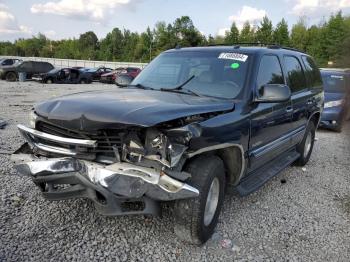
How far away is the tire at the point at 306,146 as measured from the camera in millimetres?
6375

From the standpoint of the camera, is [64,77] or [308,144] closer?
[308,144]

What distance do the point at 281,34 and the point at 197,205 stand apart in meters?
73.4

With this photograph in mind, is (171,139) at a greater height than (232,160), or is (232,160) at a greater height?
(171,139)

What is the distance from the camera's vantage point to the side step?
13.4ft

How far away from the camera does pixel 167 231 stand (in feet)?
12.3

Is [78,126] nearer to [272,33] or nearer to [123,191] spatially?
[123,191]

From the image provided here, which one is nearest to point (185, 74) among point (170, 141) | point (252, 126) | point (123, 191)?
point (252, 126)

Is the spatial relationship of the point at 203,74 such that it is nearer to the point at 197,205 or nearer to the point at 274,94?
the point at 274,94

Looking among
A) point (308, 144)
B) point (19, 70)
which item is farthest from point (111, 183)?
point (19, 70)

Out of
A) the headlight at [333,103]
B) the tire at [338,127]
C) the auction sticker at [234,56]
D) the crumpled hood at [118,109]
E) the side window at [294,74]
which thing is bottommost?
the tire at [338,127]

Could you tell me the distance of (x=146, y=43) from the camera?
290 ft

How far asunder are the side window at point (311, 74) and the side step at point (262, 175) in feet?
4.37

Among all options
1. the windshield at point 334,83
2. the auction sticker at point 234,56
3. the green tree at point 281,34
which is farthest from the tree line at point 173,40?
the auction sticker at point 234,56

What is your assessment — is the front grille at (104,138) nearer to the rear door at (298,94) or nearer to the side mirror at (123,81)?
the side mirror at (123,81)
